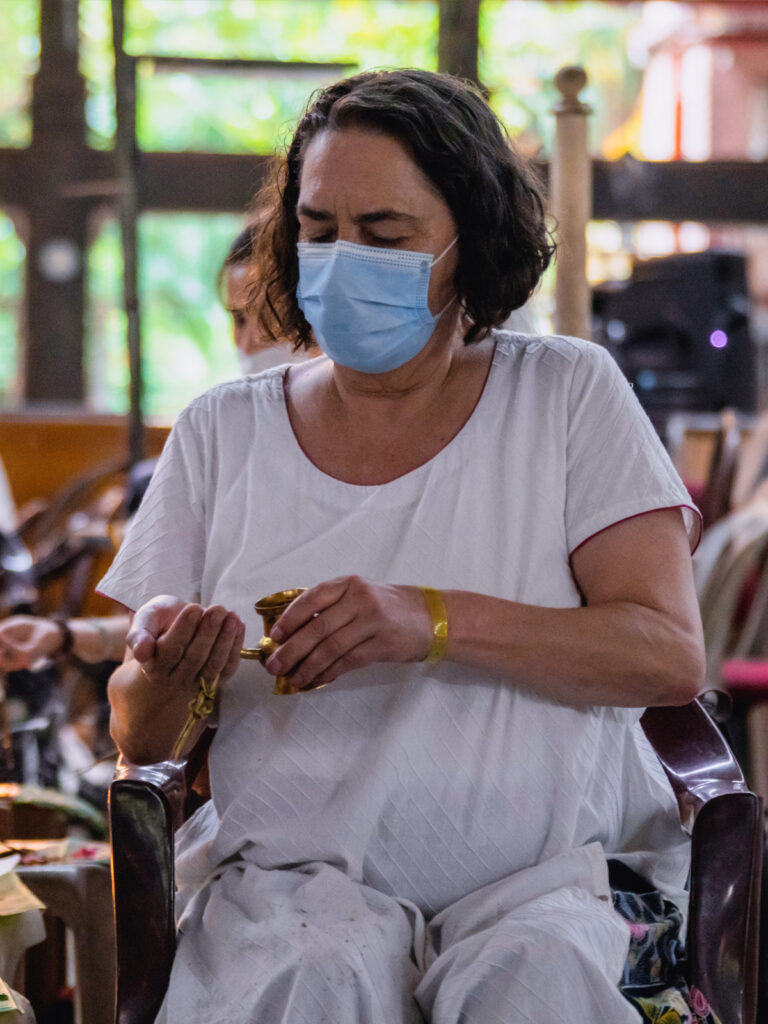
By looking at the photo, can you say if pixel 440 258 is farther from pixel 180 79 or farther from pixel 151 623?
pixel 180 79

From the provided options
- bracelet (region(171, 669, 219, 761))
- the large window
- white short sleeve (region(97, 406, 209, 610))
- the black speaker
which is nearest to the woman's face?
white short sleeve (region(97, 406, 209, 610))

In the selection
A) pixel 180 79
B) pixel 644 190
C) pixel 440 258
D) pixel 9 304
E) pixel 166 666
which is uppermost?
pixel 180 79

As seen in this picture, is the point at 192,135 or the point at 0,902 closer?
the point at 0,902

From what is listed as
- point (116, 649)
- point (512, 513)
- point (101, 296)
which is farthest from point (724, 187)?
point (512, 513)

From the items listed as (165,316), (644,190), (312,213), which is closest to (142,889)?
(312,213)

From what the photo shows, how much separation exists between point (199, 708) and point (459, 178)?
76cm

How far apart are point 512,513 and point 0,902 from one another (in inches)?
32.2

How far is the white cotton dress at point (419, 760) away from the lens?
1.38 meters

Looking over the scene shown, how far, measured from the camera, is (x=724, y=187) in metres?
7.16

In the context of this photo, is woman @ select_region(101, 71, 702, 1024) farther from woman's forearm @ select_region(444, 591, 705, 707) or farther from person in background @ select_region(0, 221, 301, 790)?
person in background @ select_region(0, 221, 301, 790)

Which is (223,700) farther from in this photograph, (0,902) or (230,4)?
(230,4)

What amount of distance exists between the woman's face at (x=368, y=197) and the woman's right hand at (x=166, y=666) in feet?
1.75

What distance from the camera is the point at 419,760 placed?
153 cm

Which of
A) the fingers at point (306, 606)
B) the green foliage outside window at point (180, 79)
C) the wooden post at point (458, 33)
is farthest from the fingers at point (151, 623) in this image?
the green foliage outside window at point (180, 79)
